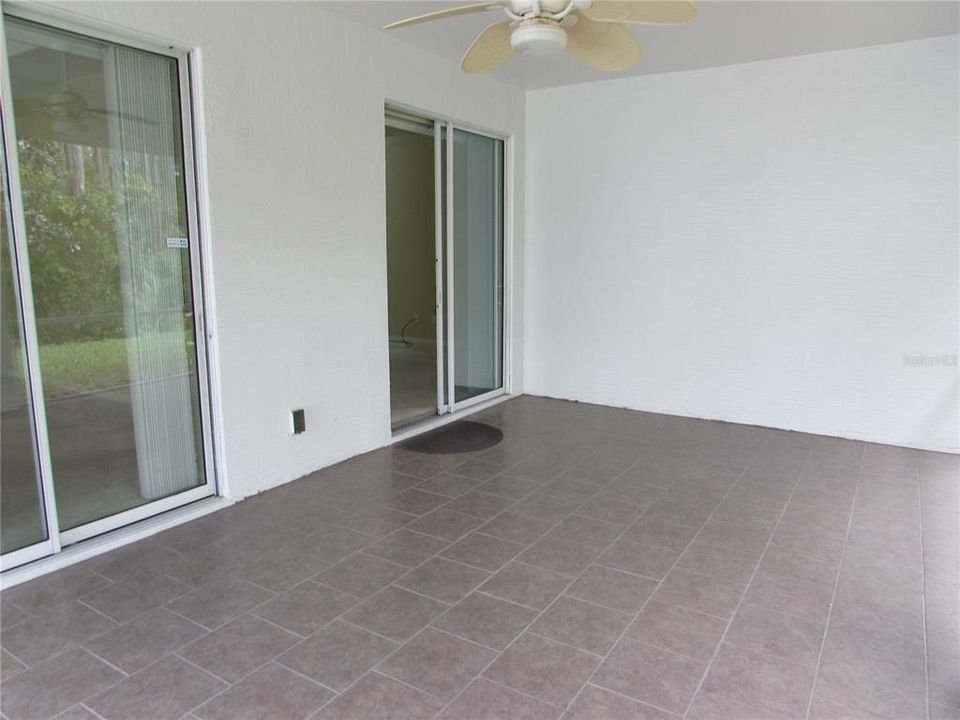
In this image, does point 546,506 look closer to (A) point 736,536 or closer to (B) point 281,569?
(A) point 736,536

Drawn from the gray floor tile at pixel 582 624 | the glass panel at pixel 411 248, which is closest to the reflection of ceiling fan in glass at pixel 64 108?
the gray floor tile at pixel 582 624

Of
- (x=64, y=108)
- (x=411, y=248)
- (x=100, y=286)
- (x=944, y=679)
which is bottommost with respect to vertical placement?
(x=944, y=679)

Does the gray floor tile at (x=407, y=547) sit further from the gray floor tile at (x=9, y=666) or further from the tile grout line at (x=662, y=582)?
the gray floor tile at (x=9, y=666)

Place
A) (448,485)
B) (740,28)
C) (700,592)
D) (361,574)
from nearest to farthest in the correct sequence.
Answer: (700,592) → (361,574) → (448,485) → (740,28)

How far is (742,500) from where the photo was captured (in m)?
3.55

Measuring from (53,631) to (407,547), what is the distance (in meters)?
1.37

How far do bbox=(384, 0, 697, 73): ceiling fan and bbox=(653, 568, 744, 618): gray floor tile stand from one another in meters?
2.12

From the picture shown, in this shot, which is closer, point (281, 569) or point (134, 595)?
point (134, 595)

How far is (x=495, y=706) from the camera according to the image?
1.95m

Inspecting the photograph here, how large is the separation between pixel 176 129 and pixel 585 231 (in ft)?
11.0

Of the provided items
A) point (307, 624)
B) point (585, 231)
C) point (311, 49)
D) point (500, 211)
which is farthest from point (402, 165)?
point (307, 624)

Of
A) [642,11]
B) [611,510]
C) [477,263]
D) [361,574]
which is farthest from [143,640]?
[477,263]

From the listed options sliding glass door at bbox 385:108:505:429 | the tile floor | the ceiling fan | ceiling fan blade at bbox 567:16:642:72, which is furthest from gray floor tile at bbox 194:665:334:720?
sliding glass door at bbox 385:108:505:429

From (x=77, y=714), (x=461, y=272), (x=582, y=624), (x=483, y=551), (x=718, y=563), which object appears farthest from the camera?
(x=461, y=272)
